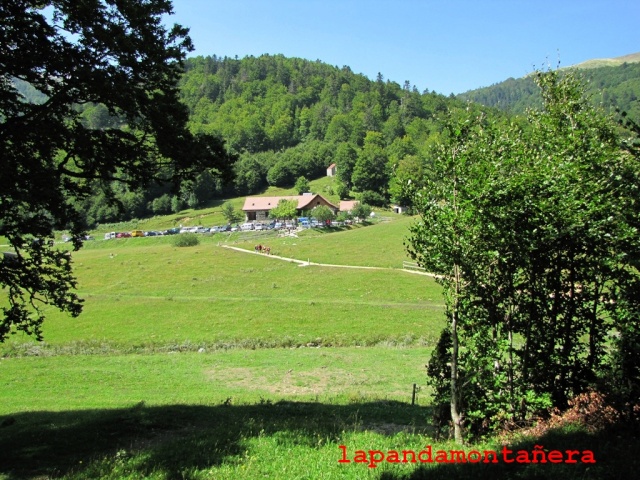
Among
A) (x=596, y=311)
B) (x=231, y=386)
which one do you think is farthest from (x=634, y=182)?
(x=231, y=386)

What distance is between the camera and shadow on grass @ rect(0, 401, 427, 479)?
8945mm

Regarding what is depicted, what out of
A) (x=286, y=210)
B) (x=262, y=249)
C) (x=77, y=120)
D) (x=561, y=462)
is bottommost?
(x=262, y=249)

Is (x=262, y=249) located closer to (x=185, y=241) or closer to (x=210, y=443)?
(x=185, y=241)

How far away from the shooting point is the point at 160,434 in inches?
478

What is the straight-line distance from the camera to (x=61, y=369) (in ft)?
94.8

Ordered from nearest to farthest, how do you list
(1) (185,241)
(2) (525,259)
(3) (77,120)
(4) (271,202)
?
1. (2) (525,259)
2. (3) (77,120)
3. (1) (185,241)
4. (4) (271,202)

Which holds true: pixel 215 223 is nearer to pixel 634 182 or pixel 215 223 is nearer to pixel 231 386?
pixel 231 386

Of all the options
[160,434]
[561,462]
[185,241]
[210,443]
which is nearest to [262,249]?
[185,241]

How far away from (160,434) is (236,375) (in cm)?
1512

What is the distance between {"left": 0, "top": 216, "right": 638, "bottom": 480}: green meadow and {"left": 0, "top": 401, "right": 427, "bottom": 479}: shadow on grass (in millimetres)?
64

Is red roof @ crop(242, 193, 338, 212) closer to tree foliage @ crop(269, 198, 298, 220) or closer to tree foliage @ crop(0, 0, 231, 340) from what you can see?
tree foliage @ crop(269, 198, 298, 220)

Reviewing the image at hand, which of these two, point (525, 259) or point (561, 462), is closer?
point (561, 462)

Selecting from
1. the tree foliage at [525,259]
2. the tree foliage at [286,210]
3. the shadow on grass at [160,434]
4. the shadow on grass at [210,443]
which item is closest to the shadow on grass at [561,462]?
the shadow on grass at [210,443]

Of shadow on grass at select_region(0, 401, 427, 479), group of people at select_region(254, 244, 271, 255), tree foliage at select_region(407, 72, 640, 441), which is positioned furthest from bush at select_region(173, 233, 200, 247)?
tree foliage at select_region(407, 72, 640, 441)
